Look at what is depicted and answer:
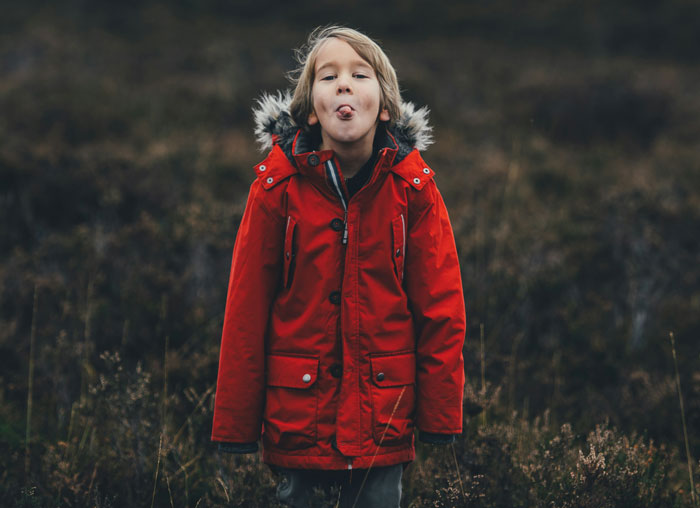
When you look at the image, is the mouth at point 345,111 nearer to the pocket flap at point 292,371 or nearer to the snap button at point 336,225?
the snap button at point 336,225

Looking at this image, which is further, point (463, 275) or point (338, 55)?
point (463, 275)

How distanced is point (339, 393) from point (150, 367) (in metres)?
Result: 1.99

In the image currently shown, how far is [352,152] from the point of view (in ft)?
A: 6.24

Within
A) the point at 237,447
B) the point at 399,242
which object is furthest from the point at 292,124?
the point at 237,447

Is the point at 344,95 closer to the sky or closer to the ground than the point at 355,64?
closer to the ground

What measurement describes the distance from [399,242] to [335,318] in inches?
13.0

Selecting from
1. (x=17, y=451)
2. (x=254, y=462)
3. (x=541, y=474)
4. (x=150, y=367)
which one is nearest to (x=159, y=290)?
(x=150, y=367)

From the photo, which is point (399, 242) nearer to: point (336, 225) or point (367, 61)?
point (336, 225)

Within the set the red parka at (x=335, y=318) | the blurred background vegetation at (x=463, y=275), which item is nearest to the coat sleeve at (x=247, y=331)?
the red parka at (x=335, y=318)

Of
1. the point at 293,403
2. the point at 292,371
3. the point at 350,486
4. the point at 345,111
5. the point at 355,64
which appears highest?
the point at 355,64

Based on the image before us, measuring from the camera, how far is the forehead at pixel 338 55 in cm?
187

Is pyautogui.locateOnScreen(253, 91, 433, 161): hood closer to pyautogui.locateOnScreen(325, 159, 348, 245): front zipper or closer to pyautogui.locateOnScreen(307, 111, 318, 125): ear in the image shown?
pyautogui.locateOnScreen(307, 111, 318, 125): ear

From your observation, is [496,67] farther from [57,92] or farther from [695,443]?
[695,443]

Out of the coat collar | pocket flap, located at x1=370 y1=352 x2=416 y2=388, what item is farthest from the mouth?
pocket flap, located at x1=370 y1=352 x2=416 y2=388
